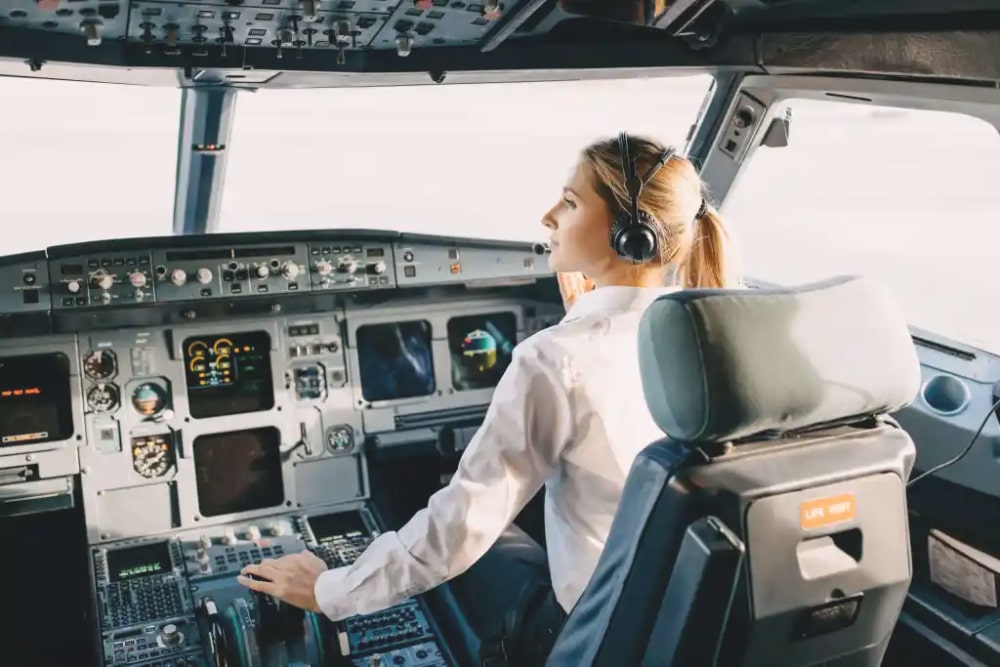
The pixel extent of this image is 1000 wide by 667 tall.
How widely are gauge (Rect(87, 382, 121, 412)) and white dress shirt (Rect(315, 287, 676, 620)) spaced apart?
1.76m

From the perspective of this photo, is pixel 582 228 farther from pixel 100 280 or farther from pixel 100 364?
pixel 100 364

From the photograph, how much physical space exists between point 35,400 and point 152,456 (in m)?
0.40

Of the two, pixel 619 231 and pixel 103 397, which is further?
pixel 103 397

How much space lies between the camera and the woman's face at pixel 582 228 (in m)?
1.61

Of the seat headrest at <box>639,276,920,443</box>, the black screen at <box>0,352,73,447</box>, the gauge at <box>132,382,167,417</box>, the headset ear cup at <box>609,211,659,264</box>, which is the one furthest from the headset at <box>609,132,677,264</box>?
the black screen at <box>0,352,73,447</box>

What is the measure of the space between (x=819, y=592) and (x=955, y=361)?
1558 millimetres

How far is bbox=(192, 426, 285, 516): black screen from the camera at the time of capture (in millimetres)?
3172

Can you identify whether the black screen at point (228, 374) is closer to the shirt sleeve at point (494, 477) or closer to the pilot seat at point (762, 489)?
the shirt sleeve at point (494, 477)

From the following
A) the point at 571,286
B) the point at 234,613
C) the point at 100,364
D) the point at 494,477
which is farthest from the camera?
the point at 100,364

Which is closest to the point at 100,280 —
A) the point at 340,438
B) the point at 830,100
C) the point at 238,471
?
the point at 238,471

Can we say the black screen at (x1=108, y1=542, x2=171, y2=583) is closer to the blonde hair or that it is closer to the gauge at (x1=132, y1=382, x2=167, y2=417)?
the gauge at (x1=132, y1=382, x2=167, y2=417)

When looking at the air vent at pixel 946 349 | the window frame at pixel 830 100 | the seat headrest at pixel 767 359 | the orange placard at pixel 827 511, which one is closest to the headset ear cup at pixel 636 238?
the seat headrest at pixel 767 359

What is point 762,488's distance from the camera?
1160 millimetres

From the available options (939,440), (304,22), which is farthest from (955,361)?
(304,22)
